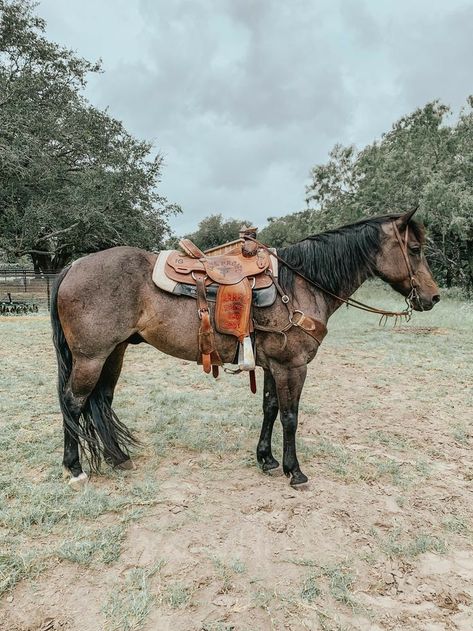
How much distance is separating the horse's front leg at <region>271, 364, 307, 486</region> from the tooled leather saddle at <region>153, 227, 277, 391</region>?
23cm

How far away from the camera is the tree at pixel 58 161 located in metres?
14.1

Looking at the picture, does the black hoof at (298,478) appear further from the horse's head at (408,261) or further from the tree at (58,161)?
the tree at (58,161)

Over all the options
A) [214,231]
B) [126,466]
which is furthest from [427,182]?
[214,231]

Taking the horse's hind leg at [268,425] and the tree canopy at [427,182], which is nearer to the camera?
the horse's hind leg at [268,425]

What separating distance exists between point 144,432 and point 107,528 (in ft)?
4.97

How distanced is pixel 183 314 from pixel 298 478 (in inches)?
58.0

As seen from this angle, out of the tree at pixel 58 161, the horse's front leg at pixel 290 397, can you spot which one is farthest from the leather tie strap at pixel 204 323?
the tree at pixel 58 161

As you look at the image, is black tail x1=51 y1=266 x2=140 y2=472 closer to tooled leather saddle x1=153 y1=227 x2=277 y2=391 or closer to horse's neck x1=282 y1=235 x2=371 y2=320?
tooled leather saddle x1=153 y1=227 x2=277 y2=391

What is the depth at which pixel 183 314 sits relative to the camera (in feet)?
9.25

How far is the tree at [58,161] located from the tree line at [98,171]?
39 millimetres

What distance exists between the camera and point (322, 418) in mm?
4293

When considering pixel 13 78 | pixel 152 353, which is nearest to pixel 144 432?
pixel 152 353

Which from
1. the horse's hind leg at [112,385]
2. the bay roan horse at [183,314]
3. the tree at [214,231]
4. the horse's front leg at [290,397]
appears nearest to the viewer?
the bay roan horse at [183,314]

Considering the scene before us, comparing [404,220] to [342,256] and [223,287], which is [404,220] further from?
[223,287]
